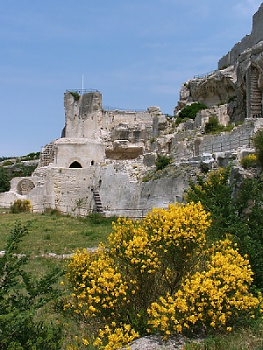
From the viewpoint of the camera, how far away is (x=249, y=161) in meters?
13.5

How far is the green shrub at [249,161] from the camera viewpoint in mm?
13461


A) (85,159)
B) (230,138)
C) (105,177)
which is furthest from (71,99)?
(230,138)

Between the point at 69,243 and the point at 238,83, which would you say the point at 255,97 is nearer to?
the point at 238,83

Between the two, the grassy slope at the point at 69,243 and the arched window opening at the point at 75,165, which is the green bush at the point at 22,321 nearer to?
the grassy slope at the point at 69,243

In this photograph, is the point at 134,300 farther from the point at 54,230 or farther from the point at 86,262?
the point at 54,230

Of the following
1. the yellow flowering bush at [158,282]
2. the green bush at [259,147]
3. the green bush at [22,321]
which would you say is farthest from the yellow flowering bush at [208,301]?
the green bush at [259,147]

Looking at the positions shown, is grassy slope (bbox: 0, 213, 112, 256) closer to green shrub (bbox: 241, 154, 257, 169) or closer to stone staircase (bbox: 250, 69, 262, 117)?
green shrub (bbox: 241, 154, 257, 169)

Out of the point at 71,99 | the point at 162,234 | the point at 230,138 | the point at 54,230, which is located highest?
the point at 71,99

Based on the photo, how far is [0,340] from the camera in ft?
12.7

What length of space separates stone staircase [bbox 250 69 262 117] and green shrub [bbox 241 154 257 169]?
14687 mm

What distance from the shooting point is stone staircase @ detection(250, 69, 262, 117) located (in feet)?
90.6

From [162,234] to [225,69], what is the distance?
1289 inches

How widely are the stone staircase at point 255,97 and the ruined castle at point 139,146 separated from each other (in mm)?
65

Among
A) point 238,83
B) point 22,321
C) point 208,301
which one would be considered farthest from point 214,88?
point 22,321
